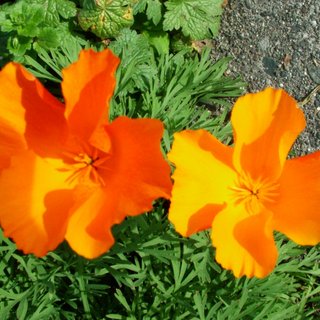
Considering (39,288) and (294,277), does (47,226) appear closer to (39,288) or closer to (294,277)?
(39,288)

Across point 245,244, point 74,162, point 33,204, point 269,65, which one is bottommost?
point 245,244

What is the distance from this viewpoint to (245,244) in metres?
1.49

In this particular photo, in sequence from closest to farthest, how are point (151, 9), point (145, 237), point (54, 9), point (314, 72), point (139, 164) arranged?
point (139, 164), point (145, 237), point (54, 9), point (151, 9), point (314, 72)

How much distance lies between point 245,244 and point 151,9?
117 cm

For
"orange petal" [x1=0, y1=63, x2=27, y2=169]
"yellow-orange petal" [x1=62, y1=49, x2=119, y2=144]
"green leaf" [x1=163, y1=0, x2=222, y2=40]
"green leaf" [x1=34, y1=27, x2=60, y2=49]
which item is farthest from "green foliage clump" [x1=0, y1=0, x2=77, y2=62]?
"yellow-orange petal" [x1=62, y1=49, x2=119, y2=144]

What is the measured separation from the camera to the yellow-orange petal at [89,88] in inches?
53.2

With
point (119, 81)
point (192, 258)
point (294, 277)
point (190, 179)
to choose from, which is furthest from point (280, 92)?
point (294, 277)

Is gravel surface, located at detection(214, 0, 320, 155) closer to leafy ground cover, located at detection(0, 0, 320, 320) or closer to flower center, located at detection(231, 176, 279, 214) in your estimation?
leafy ground cover, located at detection(0, 0, 320, 320)

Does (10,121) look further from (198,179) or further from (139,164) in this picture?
(198,179)

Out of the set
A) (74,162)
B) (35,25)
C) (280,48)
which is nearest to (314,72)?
(280,48)

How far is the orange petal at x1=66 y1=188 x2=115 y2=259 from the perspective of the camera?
1341 mm

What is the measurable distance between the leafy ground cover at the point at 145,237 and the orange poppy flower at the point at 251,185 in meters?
0.33

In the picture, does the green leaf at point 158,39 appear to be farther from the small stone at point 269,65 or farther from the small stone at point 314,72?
the small stone at point 314,72

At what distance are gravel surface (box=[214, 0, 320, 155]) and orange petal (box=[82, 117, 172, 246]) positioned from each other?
126 cm
